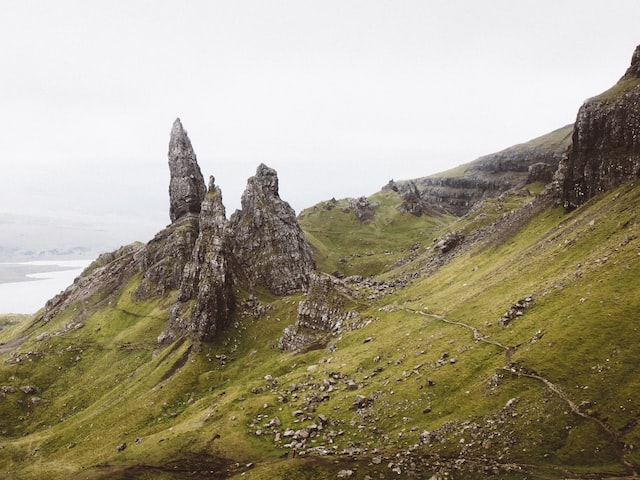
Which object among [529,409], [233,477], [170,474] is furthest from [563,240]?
[170,474]

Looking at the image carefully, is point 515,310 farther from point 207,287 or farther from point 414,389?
point 207,287

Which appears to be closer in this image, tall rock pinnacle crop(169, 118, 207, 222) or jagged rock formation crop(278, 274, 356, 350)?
jagged rock formation crop(278, 274, 356, 350)

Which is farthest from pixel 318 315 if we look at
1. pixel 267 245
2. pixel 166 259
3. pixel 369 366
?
pixel 166 259

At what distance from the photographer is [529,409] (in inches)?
1603

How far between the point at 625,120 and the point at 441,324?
6074 cm

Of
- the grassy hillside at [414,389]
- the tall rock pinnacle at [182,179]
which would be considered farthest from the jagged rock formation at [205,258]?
the grassy hillside at [414,389]

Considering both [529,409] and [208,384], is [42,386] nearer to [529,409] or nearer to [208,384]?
[208,384]

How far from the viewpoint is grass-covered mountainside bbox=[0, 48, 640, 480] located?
4002cm

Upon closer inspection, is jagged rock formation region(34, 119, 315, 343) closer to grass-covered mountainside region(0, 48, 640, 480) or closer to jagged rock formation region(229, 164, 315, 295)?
jagged rock formation region(229, 164, 315, 295)

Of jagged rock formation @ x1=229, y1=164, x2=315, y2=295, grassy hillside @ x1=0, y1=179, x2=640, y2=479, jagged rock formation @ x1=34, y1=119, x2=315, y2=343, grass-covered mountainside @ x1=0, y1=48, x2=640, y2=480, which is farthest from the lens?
jagged rock formation @ x1=229, y1=164, x2=315, y2=295

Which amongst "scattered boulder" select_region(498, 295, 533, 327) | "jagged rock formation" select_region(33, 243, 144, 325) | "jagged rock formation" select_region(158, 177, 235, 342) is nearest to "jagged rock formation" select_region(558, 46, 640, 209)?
"scattered boulder" select_region(498, 295, 533, 327)

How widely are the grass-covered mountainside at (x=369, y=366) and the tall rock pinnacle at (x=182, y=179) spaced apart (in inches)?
1830

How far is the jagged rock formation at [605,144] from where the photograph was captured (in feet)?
273

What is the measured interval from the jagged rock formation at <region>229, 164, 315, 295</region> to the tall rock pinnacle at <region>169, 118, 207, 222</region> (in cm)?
3813
